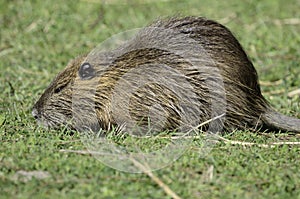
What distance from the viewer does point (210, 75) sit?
4.71m

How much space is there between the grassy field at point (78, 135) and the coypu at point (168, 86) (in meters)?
0.17

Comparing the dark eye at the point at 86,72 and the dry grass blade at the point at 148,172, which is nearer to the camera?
the dry grass blade at the point at 148,172

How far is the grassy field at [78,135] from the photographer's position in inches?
146

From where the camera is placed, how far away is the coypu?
4.70 m

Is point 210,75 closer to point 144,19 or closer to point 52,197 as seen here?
point 52,197

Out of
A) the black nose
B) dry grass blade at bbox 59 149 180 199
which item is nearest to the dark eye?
the black nose

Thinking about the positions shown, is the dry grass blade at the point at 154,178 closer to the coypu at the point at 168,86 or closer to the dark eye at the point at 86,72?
the coypu at the point at 168,86

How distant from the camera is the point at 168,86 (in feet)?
15.4

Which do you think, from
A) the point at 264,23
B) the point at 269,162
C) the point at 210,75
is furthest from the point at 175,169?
the point at 264,23

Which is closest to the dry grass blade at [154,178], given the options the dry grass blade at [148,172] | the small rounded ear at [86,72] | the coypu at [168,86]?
the dry grass blade at [148,172]

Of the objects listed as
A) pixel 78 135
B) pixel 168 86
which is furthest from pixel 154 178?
pixel 168 86

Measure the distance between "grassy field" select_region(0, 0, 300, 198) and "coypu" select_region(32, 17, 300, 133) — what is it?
0.56 feet

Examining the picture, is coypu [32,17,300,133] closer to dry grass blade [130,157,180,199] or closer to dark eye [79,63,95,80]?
dark eye [79,63,95,80]

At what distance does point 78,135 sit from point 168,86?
0.70m
